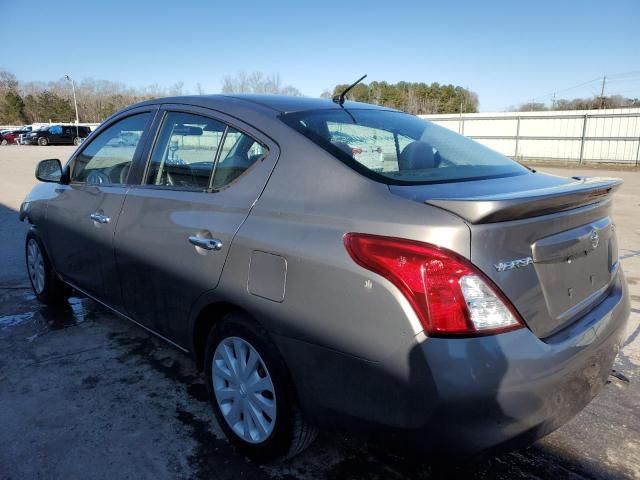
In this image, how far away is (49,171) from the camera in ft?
13.2

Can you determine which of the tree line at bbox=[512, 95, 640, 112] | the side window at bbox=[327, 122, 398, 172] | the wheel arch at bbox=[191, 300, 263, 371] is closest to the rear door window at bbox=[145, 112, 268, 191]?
the side window at bbox=[327, 122, 398, 172]

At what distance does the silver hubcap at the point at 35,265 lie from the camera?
4.34m

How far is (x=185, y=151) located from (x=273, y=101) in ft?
1.88

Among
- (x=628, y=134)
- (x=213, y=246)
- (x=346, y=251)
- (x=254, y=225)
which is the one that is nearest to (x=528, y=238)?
(x=346, y=251)

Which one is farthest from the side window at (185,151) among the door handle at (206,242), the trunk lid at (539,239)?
the trunk lid at (539,239)

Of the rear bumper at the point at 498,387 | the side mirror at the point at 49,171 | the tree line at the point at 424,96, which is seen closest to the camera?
the rear bumper at the point at 498,387

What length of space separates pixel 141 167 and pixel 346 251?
1.75 metres

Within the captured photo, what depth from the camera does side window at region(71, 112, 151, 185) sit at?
3160 mm

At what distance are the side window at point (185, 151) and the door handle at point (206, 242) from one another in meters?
0.28

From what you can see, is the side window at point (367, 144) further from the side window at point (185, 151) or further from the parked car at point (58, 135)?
the parked car at point (58, 135)

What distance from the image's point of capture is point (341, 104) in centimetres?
285

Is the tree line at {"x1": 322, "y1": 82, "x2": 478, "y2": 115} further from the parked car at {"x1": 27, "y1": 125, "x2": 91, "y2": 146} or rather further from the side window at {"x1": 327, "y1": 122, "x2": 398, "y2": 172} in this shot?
the side window at {"x1": 327, "y1": 122, "x2": 398, "y2": 172}

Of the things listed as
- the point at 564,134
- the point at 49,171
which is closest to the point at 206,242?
the point at 49,171

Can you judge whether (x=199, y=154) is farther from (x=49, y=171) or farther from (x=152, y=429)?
(x=49, y=171)
